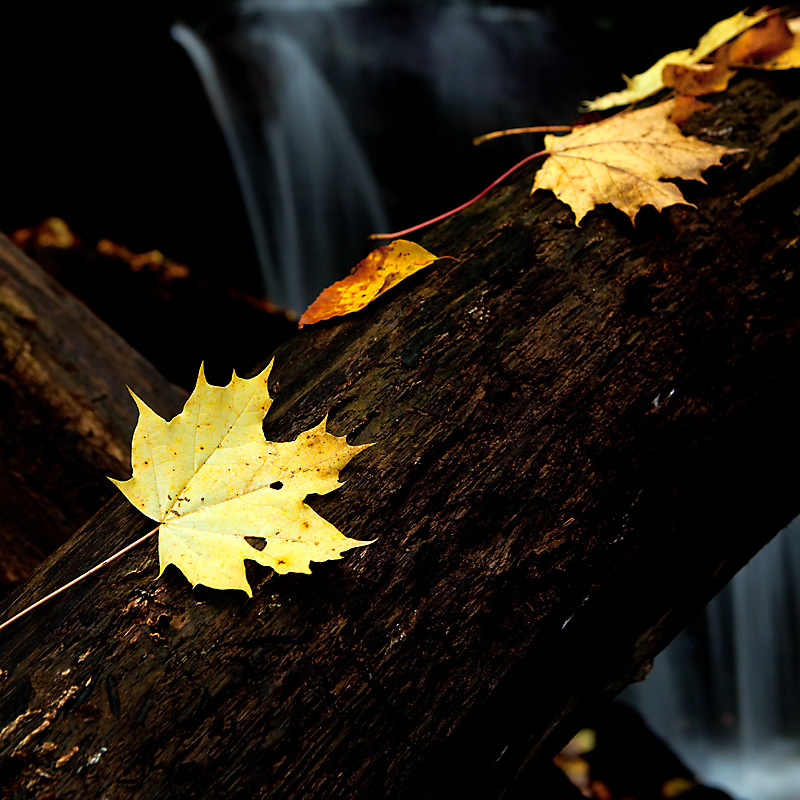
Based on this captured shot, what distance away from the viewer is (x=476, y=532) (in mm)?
959

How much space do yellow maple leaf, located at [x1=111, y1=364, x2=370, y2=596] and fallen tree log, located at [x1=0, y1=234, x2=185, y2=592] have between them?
826 millimetres

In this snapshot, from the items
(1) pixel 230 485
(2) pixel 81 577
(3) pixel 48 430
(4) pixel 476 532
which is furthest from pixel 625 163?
(3) pixel 48 430

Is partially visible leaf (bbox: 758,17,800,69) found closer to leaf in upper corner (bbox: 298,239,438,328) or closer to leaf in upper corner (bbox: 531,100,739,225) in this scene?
leaf in upper corner (bbox: 531,100,739,225)

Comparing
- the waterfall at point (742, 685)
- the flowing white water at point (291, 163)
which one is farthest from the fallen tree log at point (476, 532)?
the flowing white water at point (291, 163)

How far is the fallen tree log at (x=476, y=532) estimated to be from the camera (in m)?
0.81

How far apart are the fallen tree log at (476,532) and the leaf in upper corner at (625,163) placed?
50mm

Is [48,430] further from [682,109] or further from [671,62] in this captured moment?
[671,62]

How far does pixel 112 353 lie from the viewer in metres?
1.96

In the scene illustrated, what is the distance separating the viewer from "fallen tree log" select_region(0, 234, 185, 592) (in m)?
1.65

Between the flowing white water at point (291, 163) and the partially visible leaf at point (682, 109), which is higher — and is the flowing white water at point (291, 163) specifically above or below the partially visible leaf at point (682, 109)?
above

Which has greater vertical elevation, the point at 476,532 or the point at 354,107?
the point at 354,107

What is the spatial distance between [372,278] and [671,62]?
1.17 metres

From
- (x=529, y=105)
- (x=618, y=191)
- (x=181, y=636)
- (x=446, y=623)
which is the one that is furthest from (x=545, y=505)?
(x=529, y=105)

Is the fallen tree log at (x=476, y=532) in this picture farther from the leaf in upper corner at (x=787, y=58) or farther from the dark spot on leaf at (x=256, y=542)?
the leaf in upper corner at (x=787, y=58)
